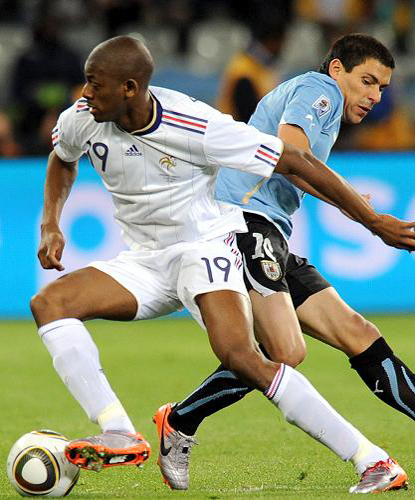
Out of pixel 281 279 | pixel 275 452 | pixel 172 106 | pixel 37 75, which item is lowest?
pixel 275 452

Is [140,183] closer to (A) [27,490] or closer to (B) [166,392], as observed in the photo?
(A) [27,490]

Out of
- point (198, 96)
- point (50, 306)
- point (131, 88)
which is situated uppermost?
point (198, 96)

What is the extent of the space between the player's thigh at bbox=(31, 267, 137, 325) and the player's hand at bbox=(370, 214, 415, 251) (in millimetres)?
1096

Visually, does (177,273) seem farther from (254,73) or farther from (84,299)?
(254,73)

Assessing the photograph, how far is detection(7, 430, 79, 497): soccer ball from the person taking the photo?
15.8 feet

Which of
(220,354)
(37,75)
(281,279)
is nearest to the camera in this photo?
(220,354)

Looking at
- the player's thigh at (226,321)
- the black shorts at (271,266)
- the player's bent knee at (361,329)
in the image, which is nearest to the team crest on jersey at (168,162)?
the player's thigh at (226,321)

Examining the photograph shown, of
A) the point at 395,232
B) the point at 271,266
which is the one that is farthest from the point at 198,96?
the point at 395,232

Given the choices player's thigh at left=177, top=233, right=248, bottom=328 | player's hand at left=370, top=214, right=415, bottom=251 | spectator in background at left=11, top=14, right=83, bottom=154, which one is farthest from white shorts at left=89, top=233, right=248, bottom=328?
spectator in background at left=11, top=14, right=83, bottom=154

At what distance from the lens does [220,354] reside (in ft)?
15.7

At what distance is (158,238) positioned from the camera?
5.17 metres

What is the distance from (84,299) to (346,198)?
1.19 meters

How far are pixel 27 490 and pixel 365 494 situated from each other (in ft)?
4.60

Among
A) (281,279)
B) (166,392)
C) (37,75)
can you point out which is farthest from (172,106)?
(37,75)
